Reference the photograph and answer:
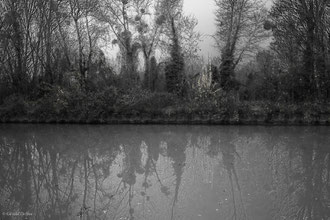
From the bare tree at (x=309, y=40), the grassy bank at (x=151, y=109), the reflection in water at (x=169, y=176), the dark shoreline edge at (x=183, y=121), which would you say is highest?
the bare tree at (x=309, y=40)

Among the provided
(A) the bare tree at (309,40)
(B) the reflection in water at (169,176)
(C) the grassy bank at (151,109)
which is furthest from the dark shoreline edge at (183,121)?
(A) the bare tree at (309,40)

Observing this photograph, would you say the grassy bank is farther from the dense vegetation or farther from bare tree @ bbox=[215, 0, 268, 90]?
bare tree @ bbox=[215, 0, 268, 90]

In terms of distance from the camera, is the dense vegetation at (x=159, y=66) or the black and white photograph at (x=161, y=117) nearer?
the black and white photograph at (x=161, y=117)

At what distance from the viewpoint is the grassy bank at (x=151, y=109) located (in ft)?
56.4

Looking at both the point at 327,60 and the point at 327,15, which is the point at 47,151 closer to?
Answer: the point at 327,60

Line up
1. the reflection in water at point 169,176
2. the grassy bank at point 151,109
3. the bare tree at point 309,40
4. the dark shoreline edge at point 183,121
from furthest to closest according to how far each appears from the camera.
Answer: the bare tree at point 309,40, the grassy bank at point 151,109, the dark shoreline edge at point 183,121, the reflection in water at point 169,176

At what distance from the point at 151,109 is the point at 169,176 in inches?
428

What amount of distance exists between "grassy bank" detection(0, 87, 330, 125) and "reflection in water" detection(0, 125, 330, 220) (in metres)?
2.27

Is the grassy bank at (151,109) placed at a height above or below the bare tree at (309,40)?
below

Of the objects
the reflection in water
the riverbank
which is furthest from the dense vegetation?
the reflection in water

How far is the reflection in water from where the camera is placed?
6082 mm

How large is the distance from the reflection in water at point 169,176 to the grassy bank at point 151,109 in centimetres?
227

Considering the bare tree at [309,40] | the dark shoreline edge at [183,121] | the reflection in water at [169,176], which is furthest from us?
the bare tree at [309,40]

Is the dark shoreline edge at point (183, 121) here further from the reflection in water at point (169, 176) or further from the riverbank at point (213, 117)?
the reflection in water at point (169, 176)
